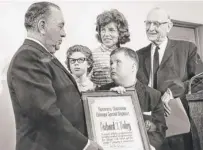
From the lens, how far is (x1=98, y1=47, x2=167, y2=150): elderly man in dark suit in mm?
2104

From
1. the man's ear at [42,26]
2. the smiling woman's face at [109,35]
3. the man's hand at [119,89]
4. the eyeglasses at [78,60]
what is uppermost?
the man's ear at [42,26]

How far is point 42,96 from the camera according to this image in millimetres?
1653

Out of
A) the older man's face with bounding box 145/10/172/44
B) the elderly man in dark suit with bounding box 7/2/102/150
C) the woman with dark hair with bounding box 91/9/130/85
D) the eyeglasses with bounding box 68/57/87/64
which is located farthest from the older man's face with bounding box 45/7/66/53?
the older man's face with bounding box 145/10/172/44

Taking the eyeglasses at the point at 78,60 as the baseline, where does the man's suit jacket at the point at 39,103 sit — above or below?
below

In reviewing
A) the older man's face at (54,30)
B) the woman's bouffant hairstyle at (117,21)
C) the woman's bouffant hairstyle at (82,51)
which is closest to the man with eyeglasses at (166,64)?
the woman's bouffant hairstyle at (117,21)

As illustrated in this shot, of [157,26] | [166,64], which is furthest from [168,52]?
[157,26]

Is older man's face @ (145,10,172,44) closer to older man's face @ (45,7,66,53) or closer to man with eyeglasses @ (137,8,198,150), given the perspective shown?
man with eyeglasses @ (137,8,198,150)

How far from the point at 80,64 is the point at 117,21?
15.9 inches

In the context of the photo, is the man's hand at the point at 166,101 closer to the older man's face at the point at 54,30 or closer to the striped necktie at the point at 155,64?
the striped necktie at the point at 155,64

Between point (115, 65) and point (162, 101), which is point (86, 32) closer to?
point (115, 65)

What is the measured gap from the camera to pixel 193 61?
2.38 m

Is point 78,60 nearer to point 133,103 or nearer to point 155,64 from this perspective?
point 133,103

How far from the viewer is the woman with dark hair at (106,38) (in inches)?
81.4

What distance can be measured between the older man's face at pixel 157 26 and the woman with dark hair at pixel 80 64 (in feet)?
1.65
